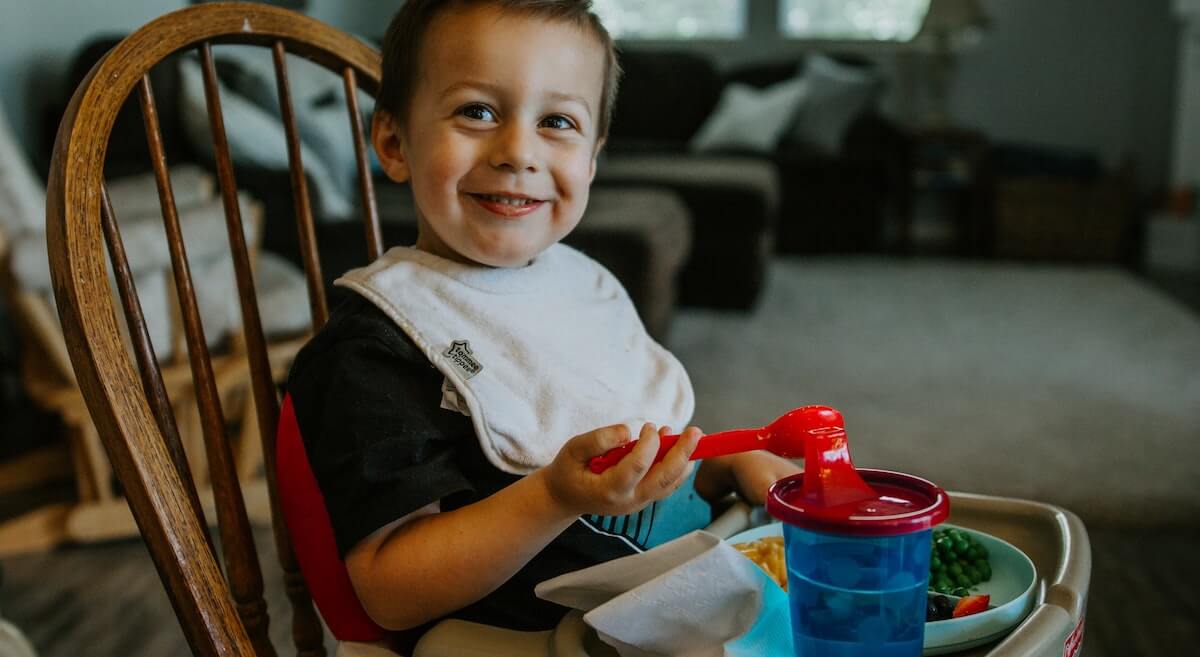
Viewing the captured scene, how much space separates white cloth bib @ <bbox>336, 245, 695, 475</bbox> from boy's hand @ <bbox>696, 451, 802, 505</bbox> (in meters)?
0.06

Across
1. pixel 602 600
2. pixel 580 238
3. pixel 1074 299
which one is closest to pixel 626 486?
pixel 602 600

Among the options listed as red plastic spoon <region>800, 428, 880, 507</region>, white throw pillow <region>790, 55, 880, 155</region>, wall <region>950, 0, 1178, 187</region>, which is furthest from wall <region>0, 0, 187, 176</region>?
wall <region>950, 0, 1178, 187</region>

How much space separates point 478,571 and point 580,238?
6.66 ft

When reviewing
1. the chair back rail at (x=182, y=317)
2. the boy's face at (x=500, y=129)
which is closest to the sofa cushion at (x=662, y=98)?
the chair back rail at (x=182, y=317)

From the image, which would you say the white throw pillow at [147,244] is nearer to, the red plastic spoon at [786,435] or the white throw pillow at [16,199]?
the white throw pillow at [16,199]

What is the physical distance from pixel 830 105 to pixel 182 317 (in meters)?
5.12

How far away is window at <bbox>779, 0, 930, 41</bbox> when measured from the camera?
6168mm

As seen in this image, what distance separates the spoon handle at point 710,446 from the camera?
576 millimetres

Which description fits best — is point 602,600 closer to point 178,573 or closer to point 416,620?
point 416,620

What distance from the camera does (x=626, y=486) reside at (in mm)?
588

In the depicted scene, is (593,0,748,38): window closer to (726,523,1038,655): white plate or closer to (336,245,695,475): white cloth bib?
(336,245,695,475): white cloth bib

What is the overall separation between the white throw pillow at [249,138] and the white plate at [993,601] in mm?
2190

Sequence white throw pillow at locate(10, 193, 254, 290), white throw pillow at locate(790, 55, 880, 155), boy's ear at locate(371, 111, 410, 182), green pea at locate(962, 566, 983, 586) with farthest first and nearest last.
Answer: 1. white throw pillow at locate(790, 55, 880, 155)
2. white throw pillow at locate(10, 193, 254, 290)
3. boy's ear at locate(371, 111, 410, 182)
4. green pea at locate(962, 566, 983, 586)

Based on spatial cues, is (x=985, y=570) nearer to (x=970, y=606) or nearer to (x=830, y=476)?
(x=970, y=606)
